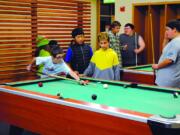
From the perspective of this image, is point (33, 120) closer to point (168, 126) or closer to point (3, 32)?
point (168, 126)

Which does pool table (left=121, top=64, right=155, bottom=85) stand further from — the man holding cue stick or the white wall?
the white wall

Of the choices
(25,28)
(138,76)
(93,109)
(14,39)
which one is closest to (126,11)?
(25,28)

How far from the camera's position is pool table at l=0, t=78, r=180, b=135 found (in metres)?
2.35

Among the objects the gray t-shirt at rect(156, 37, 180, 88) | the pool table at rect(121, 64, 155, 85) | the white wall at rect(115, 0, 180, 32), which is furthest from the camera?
the white wall at rect(115, 0, 180, 32)

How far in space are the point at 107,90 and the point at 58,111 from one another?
2.43 feet

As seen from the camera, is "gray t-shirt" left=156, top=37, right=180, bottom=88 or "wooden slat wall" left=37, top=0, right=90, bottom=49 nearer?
"gray t-shirt" left=156, top=37, right=180, bottom=88

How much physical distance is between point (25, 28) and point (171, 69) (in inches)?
118

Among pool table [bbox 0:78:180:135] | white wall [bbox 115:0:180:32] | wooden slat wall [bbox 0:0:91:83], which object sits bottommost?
pool table [bbox 0:78:180:135]

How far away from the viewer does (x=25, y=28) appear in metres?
5.99

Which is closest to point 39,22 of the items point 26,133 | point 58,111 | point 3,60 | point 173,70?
point 3,60

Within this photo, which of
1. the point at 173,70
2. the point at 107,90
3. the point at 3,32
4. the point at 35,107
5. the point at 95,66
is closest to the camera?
the point at 35,107

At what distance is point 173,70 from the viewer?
13.3 ft

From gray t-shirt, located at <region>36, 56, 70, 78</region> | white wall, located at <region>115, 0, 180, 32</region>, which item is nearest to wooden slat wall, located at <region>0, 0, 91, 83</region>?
white wall, located at <region>115, 0, 180, 32</region>

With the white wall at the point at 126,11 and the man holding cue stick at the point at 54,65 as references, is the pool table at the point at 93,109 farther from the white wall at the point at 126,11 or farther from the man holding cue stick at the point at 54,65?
the white wall at the point at 126,11
